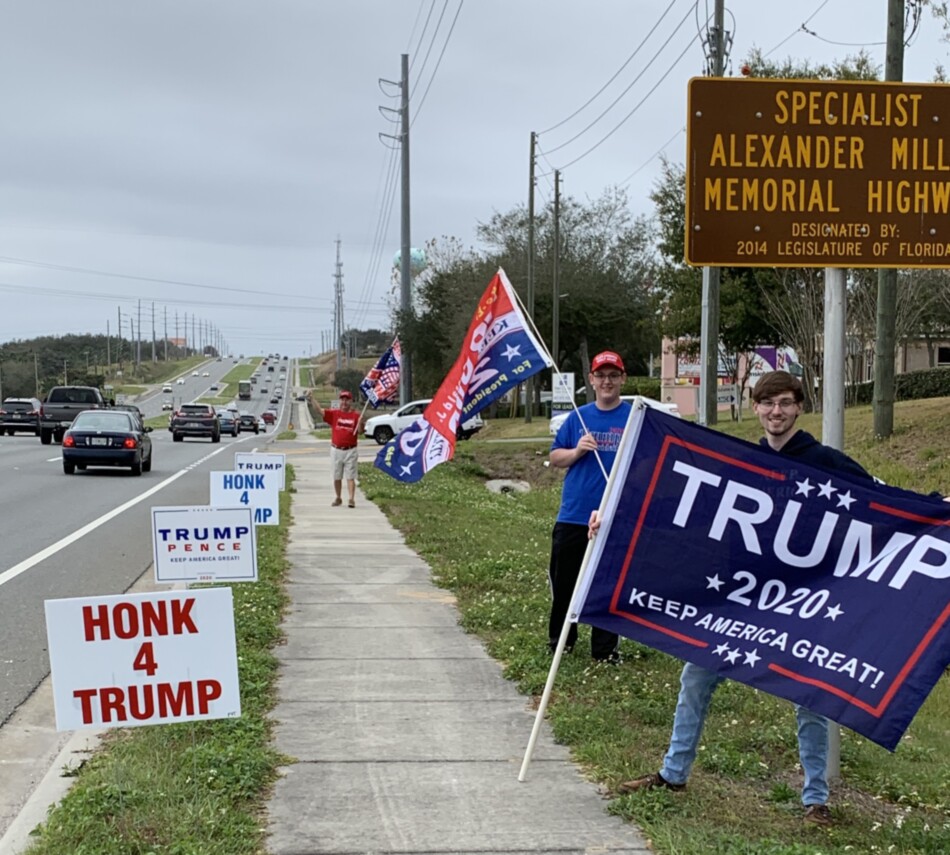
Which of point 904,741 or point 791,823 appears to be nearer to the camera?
point 791,823

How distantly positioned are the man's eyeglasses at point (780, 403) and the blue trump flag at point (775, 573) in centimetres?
17

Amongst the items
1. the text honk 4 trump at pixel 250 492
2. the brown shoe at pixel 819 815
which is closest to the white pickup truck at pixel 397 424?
the text honk 4 trump at pixel 250 492

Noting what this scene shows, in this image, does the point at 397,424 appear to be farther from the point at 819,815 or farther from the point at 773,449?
the point at 819,815

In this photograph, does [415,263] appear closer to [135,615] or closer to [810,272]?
[810,272]

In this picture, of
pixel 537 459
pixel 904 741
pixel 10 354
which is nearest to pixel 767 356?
pixel 537 459

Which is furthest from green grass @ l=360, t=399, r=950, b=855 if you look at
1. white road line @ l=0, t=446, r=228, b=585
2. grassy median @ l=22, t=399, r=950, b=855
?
white road line @ l=0, t=446, r=228, b=585

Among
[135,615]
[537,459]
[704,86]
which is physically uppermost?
[704,86]

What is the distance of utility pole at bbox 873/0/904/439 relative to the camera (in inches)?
659

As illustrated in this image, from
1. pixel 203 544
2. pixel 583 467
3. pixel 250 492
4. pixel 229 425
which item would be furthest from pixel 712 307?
pixel 229 425

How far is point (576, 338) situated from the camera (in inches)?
2157

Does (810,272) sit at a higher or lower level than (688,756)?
higher

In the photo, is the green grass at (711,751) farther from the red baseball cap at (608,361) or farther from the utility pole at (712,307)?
the utility pole at (712,307)

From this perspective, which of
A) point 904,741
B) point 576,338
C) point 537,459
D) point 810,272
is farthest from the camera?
point 576,338

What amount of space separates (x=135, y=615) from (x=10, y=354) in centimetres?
15439
